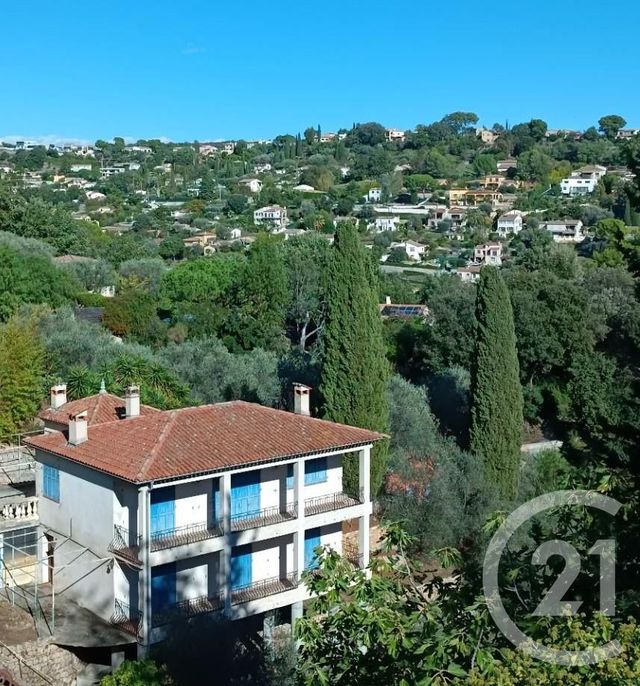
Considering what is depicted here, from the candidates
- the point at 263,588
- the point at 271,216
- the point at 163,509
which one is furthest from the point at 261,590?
the point at 271,216

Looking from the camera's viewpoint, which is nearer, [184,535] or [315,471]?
[184,535]

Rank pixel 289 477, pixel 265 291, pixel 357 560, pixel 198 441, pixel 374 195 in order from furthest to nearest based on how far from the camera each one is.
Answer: pixel 374 195, pixel 265 291, pixel 357 560, pixel 289 477, pixel 198 441

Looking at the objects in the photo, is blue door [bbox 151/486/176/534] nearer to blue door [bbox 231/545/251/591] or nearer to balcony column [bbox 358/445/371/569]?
blue door [bbox 231/545/251/591]

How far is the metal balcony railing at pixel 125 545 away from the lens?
1603 centimetres

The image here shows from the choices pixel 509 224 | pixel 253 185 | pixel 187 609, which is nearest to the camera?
pixel 187 609

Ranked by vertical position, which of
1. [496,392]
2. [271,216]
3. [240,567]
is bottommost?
[240,567]

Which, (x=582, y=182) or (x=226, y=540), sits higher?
(x=582, y=182)

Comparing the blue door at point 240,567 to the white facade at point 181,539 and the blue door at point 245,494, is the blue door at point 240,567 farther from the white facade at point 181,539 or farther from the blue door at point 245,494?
the blue door at point 245,494

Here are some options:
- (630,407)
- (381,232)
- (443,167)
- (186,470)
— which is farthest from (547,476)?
(443,167)

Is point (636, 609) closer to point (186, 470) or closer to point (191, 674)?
Answer: point (191, 674)

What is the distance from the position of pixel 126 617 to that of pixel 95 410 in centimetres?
511

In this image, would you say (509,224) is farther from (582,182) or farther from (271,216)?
(582,182)

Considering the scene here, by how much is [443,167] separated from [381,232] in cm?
5219

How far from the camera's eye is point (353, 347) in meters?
23.1
